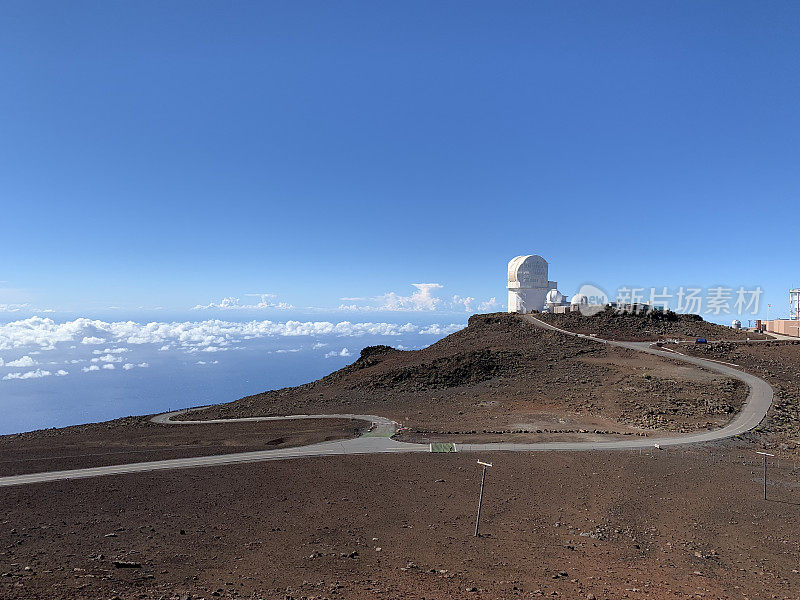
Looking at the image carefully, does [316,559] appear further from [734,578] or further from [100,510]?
[734,578]

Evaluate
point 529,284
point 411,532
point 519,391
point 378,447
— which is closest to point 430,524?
point 411,532

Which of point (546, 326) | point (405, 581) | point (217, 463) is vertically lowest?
point (217, 463)

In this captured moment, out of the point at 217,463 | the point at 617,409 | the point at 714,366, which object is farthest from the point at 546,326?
the point at 217,463

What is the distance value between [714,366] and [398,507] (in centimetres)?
3619

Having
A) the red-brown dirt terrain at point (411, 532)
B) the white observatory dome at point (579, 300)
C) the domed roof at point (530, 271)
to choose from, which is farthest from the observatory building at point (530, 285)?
the red-brown dirt terrain at point (411, 532)

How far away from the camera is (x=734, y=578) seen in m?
9.56

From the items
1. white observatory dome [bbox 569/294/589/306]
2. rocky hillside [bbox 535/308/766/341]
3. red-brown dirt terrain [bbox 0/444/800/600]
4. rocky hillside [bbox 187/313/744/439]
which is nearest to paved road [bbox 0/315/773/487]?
rocky hillside [bbox 187/313/744/439]

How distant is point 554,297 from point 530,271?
5.67m

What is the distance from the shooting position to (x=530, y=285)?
68625 millimetres

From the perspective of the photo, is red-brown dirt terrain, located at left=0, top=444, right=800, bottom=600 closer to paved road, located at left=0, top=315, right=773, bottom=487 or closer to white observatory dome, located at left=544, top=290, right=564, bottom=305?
paved road, located at left=0, top=315, right=773, bottom=487

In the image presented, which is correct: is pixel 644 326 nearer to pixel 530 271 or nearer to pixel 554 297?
pixel 554 297

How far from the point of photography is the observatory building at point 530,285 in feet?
225

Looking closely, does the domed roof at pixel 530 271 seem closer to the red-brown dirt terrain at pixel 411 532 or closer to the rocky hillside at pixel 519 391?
the rocky hillside at pixel 519 391

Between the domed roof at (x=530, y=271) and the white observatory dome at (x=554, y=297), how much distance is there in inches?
72.2
